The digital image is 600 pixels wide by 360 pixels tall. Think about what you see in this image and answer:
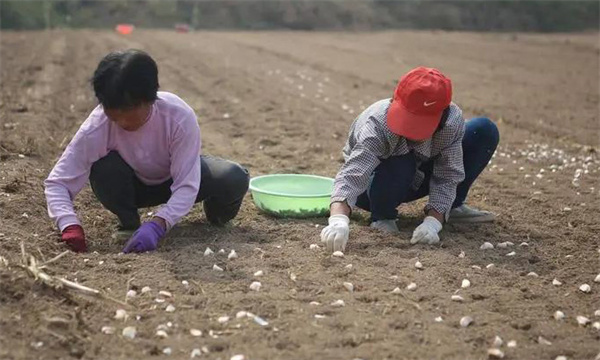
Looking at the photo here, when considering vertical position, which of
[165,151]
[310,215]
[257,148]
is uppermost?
[165,151]

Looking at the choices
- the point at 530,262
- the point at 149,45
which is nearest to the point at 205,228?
the point at 530,262

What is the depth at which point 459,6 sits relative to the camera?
2644 centimetres

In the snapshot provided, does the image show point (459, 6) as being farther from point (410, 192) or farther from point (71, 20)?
point (410, 192)

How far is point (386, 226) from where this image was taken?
4383 millimetres

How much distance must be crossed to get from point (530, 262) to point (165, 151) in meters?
2.00

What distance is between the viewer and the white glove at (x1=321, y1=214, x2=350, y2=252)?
152 inches

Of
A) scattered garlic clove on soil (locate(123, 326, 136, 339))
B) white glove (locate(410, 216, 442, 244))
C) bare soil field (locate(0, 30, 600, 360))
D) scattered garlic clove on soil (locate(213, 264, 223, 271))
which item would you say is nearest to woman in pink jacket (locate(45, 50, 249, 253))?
bare soil field (locate(0, 30, 600, 360))

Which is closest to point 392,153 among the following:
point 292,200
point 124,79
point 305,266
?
point 292,200

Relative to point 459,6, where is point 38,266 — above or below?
above

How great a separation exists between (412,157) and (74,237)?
6.02 feet

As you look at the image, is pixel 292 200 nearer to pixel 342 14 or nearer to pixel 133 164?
pixel 133 164

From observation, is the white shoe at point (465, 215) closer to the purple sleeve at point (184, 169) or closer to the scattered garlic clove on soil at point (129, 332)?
the purple sleeve at point (184, 169)

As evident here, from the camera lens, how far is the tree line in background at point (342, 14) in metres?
23.5

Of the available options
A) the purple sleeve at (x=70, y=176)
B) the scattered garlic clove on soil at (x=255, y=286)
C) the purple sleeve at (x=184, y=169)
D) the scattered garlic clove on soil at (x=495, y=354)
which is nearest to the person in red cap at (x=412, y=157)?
the scattered garlic clove on soil at (x=255, y=286)
